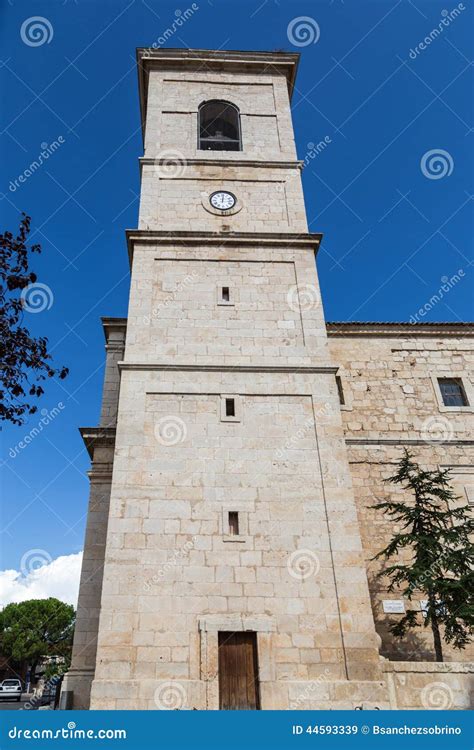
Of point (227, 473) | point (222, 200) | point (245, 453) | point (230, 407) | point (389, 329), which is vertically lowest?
point (227, 473)

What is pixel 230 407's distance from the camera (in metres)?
10.8

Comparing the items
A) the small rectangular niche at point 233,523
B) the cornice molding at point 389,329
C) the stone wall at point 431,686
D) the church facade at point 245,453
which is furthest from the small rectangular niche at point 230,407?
the cornice molding at point 389,329

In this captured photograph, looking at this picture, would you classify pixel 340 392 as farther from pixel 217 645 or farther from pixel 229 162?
pixel 217 645

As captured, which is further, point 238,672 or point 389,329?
point 389,329

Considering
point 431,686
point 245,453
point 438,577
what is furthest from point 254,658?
point 438,577

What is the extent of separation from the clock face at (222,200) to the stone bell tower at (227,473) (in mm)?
47

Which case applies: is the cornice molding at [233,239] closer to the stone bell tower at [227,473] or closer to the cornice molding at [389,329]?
the stone bell tower at [227,473]

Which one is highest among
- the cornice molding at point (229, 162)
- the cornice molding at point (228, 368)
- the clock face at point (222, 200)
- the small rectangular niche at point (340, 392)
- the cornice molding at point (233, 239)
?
the cornice molding at point (229, 162)

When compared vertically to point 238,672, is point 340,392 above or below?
above

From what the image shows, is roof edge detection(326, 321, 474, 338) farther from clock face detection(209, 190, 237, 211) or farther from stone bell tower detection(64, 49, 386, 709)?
clock face detection(209, 190, 237, 211)

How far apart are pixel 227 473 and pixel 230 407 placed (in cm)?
151

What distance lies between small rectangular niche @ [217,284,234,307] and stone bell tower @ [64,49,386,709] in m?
0.03

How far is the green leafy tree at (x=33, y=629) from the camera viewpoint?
137ft

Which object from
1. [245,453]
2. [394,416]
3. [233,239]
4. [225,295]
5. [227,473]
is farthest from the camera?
[394,416]
